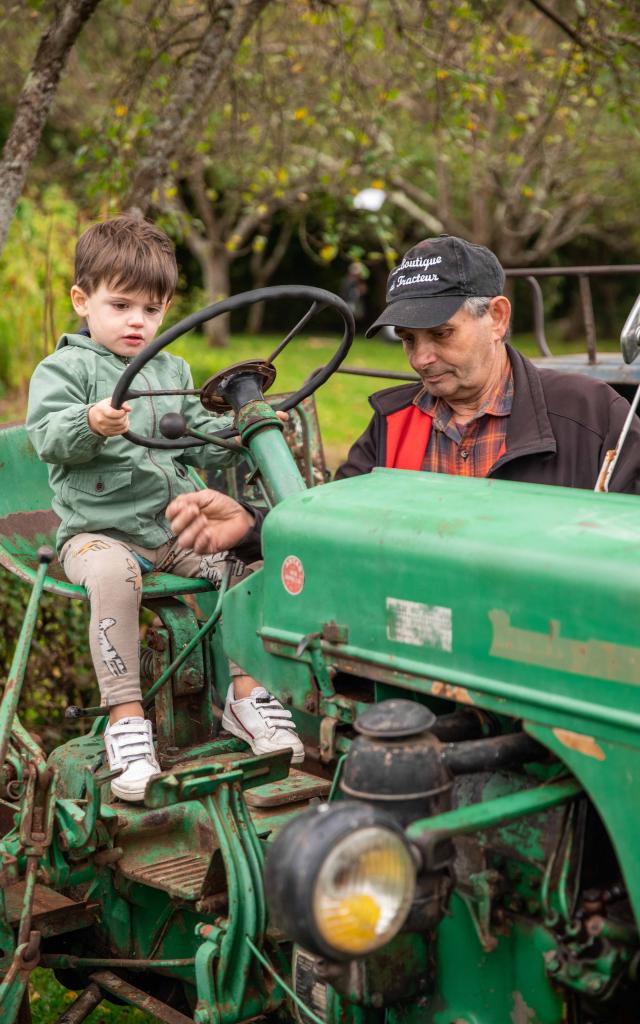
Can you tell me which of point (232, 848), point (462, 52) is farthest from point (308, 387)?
point (462, 52)

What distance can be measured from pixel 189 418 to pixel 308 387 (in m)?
0.48

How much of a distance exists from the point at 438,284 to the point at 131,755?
4.25ft

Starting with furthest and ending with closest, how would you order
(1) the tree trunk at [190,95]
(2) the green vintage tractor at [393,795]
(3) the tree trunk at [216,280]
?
(3) the tree trunk at [216,280]
(1) the tree trunk at [190,95]
(2) the green vintage tractor at [393,795]

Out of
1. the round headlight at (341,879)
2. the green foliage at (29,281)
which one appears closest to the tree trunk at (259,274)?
the green foliage at (29,281)

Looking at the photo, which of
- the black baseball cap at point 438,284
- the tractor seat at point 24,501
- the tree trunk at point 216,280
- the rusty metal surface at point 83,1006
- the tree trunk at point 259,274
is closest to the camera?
the rusty metal surface at point 83,1006

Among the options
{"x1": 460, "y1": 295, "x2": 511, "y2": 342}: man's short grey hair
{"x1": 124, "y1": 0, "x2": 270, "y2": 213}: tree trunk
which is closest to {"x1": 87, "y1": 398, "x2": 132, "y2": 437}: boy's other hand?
{"x1": 460, "y1": 295, "x2": 511, "y2": 342}: man's short grey hair

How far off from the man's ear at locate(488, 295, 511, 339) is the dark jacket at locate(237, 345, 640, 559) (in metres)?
0.05

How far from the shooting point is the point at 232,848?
2426 mm

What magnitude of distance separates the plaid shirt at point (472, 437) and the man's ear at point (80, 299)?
3.06 ft

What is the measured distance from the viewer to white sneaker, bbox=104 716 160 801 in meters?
2.81

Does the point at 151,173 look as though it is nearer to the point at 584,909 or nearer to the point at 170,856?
the point at 170,856

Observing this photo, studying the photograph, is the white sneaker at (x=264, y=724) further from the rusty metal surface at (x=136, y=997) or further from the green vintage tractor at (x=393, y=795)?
the rusty metal surface at (x=136, y=997)

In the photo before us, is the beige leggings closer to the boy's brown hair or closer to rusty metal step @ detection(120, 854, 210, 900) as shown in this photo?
rusty metal step @ detection(120, 854, 210, 900)

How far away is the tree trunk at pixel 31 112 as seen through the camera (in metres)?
4.46
